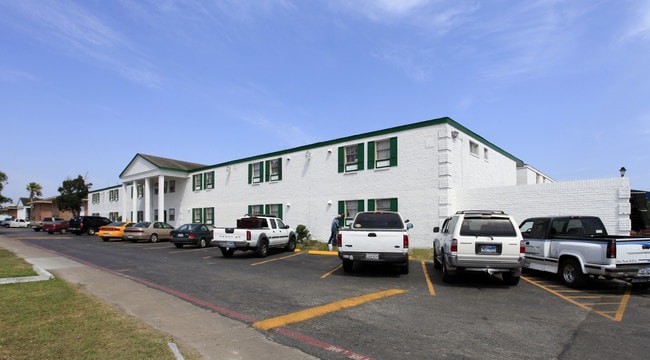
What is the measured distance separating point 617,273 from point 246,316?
809 centimetres

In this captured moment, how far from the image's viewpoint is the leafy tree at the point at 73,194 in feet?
198

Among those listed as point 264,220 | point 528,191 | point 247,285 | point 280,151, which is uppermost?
point 280,151

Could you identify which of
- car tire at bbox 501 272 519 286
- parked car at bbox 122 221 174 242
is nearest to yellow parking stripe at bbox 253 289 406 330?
car tire at bbox 501 272 519 286

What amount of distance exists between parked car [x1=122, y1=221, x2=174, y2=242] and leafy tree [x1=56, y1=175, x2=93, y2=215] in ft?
137

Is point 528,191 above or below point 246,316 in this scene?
above

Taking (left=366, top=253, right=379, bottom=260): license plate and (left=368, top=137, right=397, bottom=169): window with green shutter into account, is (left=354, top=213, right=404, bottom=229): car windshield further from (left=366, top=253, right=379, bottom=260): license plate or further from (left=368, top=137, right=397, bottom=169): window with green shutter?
(left=368, top=137, right=397, bottom=169): window with green shutter

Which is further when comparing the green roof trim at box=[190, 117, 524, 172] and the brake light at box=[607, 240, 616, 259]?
the green roof trim at box=[190, 117, 524, 172]

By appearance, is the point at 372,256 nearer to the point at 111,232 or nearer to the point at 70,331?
the point at 70,331

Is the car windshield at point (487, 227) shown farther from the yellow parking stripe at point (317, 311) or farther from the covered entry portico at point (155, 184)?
the covered entry portico at point (155, 184)

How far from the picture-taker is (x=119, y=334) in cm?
534

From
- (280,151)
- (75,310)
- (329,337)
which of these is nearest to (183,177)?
(280,151)

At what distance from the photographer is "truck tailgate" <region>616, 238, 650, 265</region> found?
8562 millimetres

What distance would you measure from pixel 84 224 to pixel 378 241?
34527mm

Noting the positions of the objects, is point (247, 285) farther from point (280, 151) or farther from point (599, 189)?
point (280, 151)
